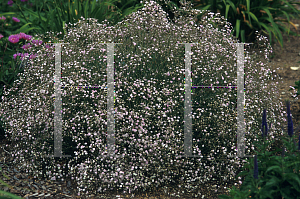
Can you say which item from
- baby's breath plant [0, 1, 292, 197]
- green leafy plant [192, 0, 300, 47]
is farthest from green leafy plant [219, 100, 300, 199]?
green leafy plant [192, 0, 300, 47]

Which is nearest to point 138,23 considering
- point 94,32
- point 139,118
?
point 94,32

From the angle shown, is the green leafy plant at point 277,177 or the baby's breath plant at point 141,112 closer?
the green leafy plant at point 277,177

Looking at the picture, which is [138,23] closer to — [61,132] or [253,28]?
[61,132]

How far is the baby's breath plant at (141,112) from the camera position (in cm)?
375

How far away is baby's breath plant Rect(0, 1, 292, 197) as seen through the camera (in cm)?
375

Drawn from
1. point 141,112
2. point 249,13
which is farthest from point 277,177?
point 249,13

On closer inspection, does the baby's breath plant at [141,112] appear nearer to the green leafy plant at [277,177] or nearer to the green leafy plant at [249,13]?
the green leafy plant at [277,177]

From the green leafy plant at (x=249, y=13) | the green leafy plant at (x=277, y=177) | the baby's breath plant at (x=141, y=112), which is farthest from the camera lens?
the green leafy plant at (x=249, y=13)

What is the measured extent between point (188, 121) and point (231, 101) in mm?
812

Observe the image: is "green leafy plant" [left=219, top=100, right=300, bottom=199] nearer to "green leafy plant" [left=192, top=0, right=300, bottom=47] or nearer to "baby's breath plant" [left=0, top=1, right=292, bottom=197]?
"baby's breath plant" [left=0, top=1, right=292, bottom=197]

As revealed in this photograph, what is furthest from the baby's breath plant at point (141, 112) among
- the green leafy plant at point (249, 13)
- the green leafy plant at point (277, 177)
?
the green leafy plant at point (249, 13)

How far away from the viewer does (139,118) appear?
3770 mm

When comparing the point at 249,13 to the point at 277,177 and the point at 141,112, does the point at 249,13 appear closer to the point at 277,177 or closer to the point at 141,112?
the point at 141,112

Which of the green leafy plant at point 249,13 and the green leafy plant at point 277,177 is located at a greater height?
the green leafy plant at point 249,13
